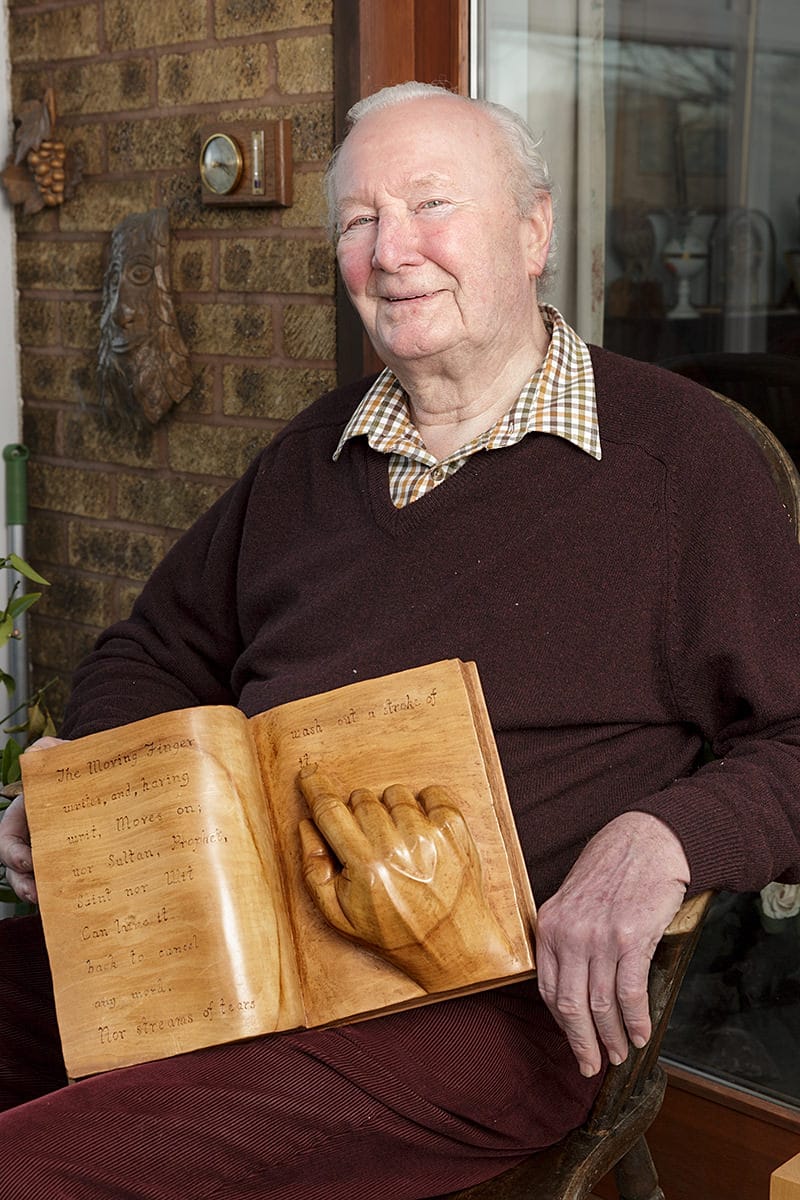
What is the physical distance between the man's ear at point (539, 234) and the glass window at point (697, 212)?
0.36m

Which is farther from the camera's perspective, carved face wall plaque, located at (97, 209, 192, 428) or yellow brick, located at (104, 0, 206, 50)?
carved face wall plaque, located at (97, 209, 192, 428)

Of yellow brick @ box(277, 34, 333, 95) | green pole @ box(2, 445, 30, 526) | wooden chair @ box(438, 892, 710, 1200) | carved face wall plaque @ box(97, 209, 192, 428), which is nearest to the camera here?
wooden chair @ box(438, 892, 710, 1200)

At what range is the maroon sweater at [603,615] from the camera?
4.56 ft

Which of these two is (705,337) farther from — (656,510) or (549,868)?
(549,868)

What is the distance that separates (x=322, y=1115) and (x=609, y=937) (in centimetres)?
30

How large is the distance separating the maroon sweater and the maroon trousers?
7.2 inches

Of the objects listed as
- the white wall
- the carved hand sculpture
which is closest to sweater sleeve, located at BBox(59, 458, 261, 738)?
the carved hand sculpture

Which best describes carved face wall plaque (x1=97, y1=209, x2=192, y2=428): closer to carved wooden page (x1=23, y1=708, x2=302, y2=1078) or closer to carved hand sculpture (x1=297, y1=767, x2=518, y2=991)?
carved wooden page (x1=23, y1=708, x2=302, y2=1078)

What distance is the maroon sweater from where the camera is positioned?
139cm

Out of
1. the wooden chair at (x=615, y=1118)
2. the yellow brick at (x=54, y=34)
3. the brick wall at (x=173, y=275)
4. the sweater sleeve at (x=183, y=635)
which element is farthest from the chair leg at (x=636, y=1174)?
the yellow brick at (x=54, y=34)

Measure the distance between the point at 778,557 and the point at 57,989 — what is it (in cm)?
81

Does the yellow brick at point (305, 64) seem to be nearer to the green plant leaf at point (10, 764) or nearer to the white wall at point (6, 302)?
the white wall at point (6, 302)

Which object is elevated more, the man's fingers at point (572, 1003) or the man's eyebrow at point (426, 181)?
the man's eyebrow at point (426, 181)

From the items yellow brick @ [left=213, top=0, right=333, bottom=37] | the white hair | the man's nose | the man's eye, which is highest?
yellow brick @ [left=213, top=0, right=333, bottom=37]
